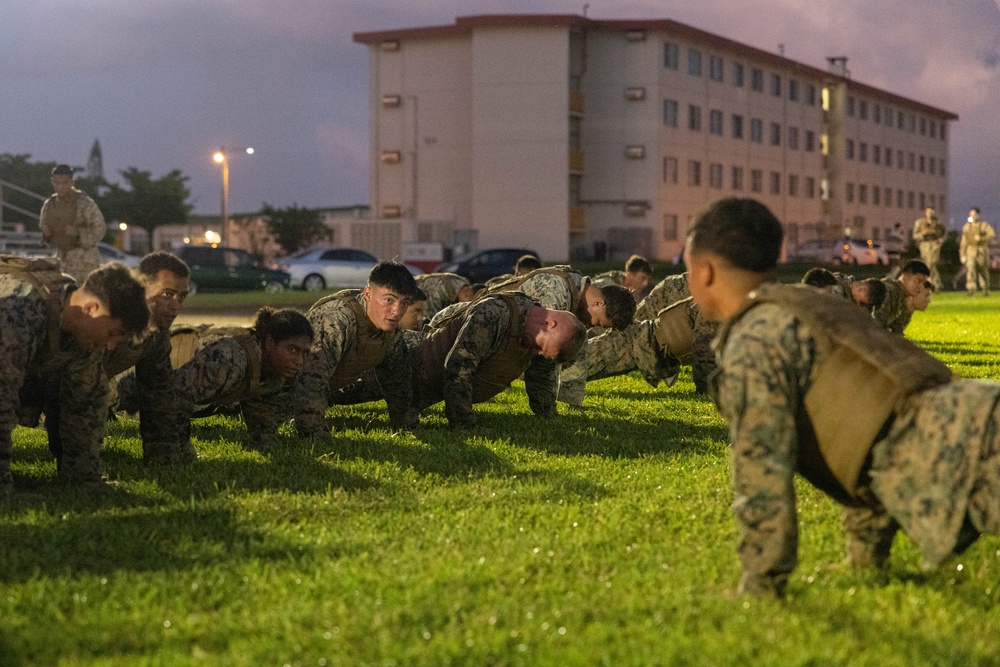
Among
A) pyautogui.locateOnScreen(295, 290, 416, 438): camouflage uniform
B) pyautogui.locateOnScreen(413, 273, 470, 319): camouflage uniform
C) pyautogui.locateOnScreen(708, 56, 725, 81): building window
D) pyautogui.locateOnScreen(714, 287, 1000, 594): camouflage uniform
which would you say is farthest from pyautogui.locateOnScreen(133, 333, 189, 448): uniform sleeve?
pyautogui.locateOnScreen(708, 56, 725, 81): building window

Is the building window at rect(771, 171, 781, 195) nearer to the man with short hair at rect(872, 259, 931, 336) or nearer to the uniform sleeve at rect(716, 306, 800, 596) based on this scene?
the man with short hair at rect(872, 259, 931, 336)

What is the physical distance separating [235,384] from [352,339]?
3.54ft

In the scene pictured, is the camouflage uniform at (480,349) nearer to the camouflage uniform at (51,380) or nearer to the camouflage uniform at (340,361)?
the camouflage uniform at (340,361)

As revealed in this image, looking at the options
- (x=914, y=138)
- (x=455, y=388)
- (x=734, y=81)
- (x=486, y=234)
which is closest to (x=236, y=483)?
(x=455, y=388)

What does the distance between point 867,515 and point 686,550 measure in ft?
2.90

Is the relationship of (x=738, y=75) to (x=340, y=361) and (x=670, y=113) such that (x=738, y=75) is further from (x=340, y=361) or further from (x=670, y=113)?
A: (x=340, y=361)

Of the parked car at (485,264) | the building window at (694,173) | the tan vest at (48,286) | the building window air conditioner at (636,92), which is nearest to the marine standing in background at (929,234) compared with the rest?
the parked car at (485,264)

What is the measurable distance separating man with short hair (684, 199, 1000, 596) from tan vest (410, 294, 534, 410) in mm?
5513

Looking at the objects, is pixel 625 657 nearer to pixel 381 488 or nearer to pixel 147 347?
pixel 381 488

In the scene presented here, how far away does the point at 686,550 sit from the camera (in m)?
5.92

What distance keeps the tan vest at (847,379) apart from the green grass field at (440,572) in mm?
615

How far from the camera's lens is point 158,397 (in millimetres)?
8586

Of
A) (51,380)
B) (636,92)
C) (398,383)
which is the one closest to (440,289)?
(398,383)

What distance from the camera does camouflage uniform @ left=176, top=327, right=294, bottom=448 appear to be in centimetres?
882
